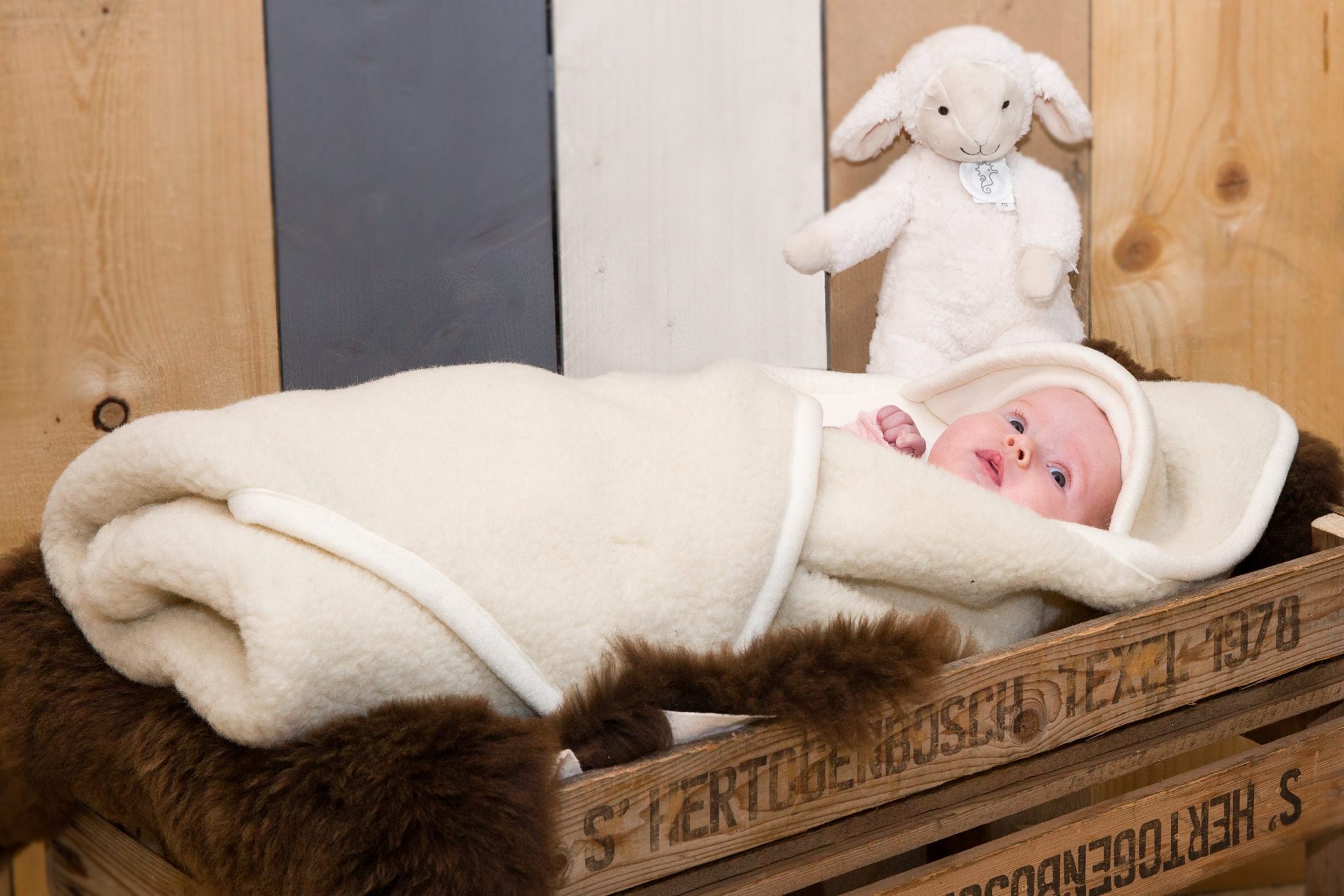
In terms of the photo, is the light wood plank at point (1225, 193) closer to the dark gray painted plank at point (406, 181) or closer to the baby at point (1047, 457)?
the baby at point (1047, 457)

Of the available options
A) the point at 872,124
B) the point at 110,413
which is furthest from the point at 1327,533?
the point at 110,413

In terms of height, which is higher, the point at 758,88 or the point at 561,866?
the point at 758,88

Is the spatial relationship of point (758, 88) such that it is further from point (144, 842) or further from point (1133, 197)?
point (144, 842)

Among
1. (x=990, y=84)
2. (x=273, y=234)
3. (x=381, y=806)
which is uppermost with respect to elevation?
(x=990, y=84)

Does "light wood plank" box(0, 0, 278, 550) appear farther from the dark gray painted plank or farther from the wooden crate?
the wooden crate

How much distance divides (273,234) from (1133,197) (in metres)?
0.98

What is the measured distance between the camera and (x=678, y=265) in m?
1.35

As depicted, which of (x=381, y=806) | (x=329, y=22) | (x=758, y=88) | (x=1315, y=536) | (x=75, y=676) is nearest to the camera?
(x=381, y=806)

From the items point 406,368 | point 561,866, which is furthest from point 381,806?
point 406,368

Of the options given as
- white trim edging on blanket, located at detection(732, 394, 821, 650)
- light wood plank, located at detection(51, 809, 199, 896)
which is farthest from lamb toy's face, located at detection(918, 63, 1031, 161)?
light wood plank, located at detection(51, 809, 199, 896)

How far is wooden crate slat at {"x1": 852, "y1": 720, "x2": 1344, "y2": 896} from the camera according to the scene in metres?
0.85

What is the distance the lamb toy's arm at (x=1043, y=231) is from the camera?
127cm

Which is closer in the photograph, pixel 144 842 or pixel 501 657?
pixel 501 657

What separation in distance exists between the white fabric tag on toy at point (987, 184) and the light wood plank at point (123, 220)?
719 millimetres
